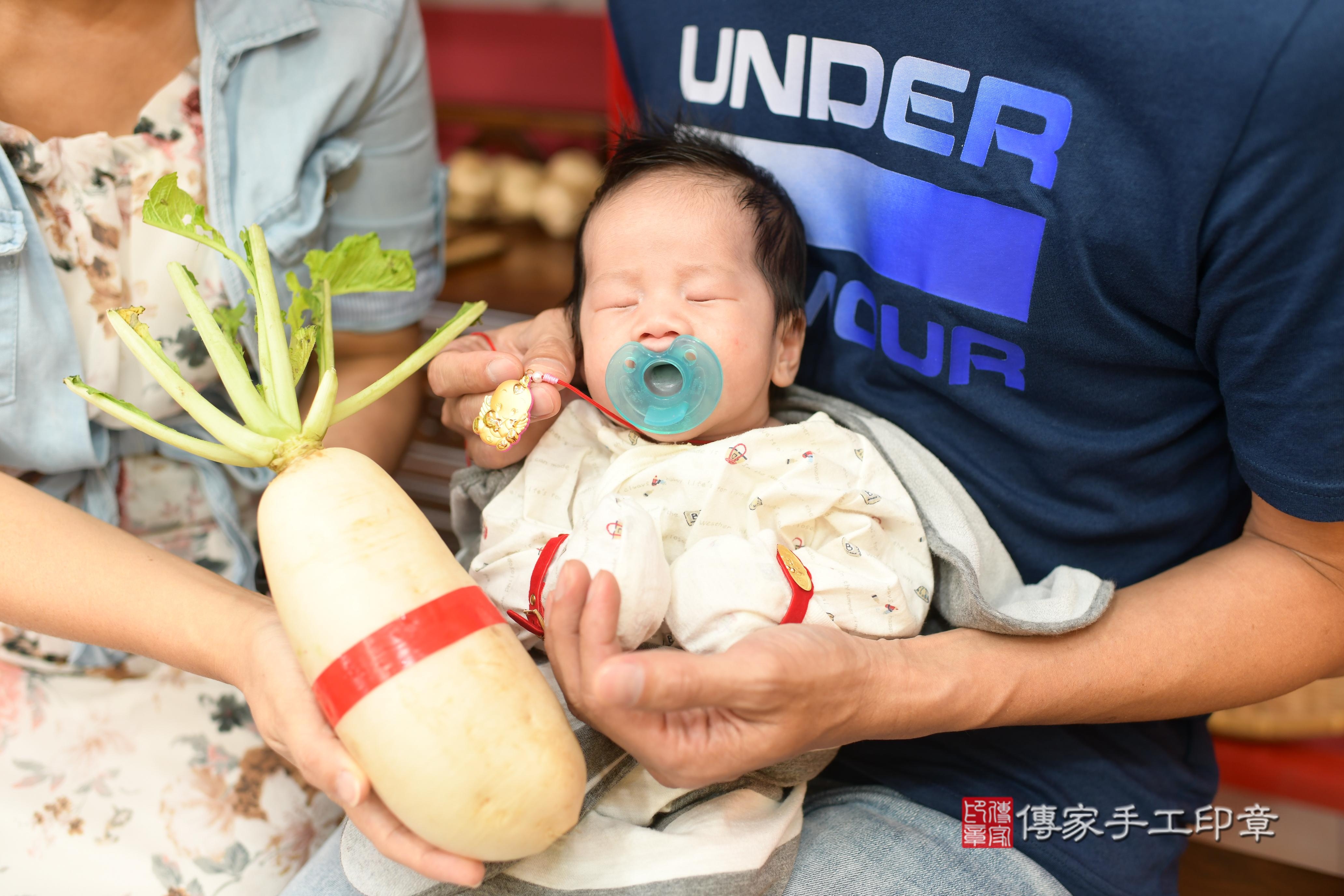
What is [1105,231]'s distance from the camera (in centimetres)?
90

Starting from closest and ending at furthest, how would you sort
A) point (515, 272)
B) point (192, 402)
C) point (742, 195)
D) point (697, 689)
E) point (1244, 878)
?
point (697, 689) → point (192, 402) → point (742, 195) → point (1244, 878) → point (515, 272)

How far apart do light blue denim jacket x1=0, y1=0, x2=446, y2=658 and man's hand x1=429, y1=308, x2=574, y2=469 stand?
27cm

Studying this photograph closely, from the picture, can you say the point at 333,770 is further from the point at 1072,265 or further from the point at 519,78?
the point at 519,78

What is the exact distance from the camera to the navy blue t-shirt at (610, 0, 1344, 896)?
2.68ft

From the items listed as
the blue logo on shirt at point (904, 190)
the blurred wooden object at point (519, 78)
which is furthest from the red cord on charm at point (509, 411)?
the blurred wooden object at point (519, 78)

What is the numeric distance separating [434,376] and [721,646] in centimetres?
49

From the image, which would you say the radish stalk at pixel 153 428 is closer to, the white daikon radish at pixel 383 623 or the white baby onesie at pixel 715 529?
the white daikon radish at pixel 383 623

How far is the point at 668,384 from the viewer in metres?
1.02

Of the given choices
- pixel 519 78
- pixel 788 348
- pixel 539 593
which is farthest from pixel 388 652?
pixel 519 78

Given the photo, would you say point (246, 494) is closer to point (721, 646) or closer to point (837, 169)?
point (721, 646)

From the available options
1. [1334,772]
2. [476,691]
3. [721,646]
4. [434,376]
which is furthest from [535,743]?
[1334,772]

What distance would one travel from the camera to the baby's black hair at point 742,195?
110 centimetres

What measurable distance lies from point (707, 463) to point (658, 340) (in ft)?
0.48

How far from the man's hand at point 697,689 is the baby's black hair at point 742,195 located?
443mm
